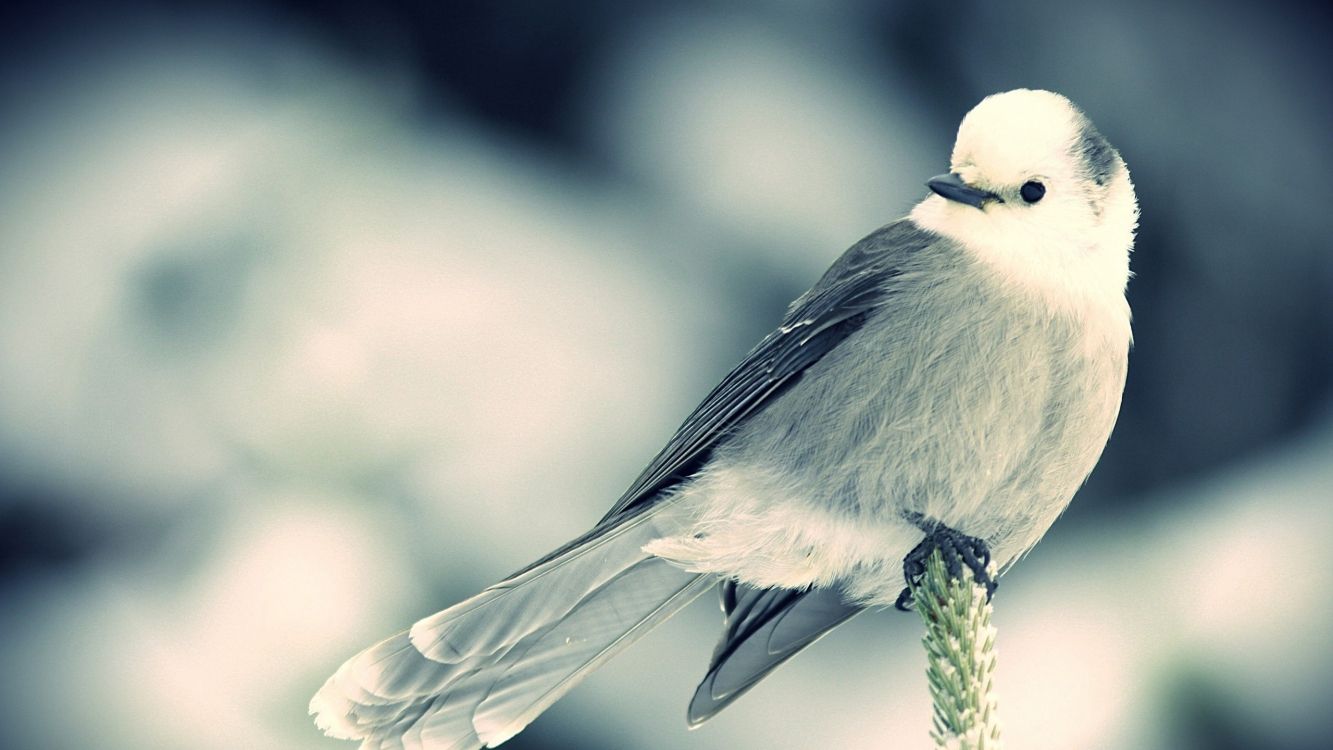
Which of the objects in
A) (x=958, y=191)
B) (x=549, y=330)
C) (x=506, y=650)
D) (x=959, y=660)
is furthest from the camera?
(x=549, y=330)

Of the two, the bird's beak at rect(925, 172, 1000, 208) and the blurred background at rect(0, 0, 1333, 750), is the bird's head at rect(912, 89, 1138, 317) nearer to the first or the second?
the bird's beak at rect(925, 172, 1000, 208)

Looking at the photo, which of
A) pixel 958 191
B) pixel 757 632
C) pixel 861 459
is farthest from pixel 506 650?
pixel 958 191

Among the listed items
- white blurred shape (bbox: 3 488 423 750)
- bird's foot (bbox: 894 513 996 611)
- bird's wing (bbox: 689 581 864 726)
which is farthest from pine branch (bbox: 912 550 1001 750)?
white blurred shape (bbox: 3 488 423 750)

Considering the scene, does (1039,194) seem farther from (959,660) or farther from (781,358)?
(959,660)

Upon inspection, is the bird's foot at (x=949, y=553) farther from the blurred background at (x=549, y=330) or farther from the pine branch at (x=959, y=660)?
the blurred background at (x=549, y=330)

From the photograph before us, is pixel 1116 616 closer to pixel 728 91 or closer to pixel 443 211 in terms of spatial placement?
pixel 728 91

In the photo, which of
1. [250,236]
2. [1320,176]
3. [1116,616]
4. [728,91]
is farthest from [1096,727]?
[250,236]
